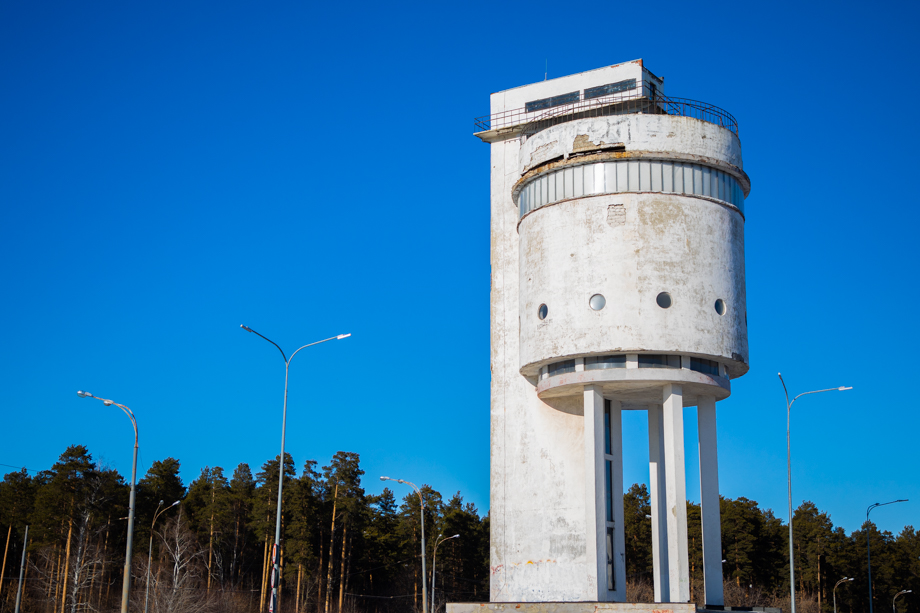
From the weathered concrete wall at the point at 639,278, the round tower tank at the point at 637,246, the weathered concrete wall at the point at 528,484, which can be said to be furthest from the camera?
the weathered concrete wall at the point at 528,484

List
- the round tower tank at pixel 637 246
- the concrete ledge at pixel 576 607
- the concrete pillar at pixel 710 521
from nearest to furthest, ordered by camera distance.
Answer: the concrete ledge at pixel 576 607 < the round tower tank at pixel 637 246 < the concrete pillar at pixel 710 521

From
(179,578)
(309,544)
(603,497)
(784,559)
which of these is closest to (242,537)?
(309,544)

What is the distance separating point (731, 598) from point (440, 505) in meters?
25.0

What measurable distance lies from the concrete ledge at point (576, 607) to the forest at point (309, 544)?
110 feet

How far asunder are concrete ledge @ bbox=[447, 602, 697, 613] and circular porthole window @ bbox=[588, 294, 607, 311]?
979cm

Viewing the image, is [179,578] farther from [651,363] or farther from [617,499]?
[651,363]

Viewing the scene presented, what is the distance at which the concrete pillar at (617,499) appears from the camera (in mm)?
34969

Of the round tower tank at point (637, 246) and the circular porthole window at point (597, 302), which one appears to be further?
the circular porthole window at point (597, 302)

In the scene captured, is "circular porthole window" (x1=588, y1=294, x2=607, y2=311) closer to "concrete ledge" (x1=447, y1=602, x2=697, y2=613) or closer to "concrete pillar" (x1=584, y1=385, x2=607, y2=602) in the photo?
"concrete pillar" (x1=584, y1=385, x2=607, y2=602)

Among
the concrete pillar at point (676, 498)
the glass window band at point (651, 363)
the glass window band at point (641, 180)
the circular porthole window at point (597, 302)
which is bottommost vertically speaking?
the concrete pillar at point (676, 498)

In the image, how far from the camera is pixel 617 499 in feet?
116

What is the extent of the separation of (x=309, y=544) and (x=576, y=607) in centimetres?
4305

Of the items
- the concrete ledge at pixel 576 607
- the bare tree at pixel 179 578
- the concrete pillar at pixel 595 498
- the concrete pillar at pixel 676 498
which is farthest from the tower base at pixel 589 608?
the bare tree at pixel 179 578

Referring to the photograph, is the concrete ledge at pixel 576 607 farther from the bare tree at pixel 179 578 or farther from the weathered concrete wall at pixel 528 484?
the bare tree at pixel 179 578
